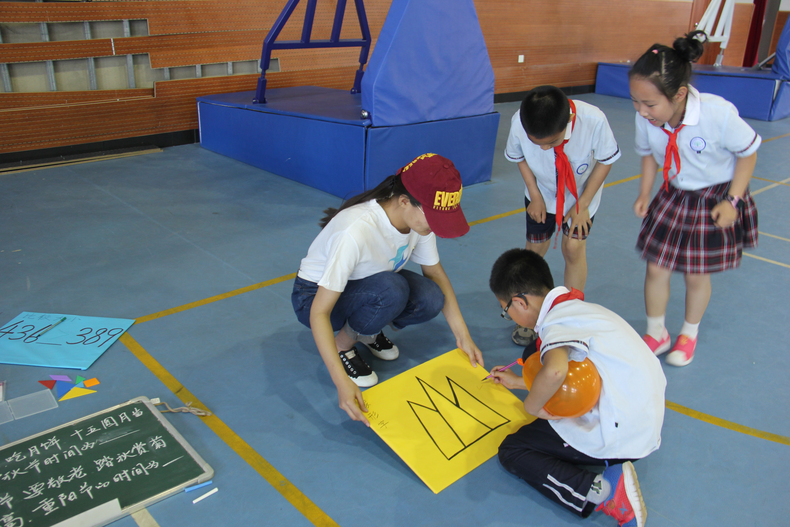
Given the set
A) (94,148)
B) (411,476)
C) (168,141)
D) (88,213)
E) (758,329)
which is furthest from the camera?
(168,141)

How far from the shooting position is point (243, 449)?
143 cm

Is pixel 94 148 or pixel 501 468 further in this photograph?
pixel 94 148

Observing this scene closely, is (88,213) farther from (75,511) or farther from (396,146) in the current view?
(75,511)

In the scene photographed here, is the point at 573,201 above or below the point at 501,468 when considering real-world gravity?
above

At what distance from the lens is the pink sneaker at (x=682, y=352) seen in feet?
6.07

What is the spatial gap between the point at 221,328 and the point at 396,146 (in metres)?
1.73

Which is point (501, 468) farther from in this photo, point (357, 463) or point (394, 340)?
point (394, 340)

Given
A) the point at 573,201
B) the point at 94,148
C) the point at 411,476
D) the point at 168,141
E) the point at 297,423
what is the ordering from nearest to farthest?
the point at 411,476
the point at 297,423
the point at 573,201
the point at 94,148
the point at 168,141

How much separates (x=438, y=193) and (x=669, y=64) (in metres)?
0.81

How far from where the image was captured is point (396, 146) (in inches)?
128

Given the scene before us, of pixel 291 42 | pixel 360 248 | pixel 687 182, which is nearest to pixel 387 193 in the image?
pixel 360 248

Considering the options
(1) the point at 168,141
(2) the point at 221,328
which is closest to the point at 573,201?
→ (2) the point at 221,328

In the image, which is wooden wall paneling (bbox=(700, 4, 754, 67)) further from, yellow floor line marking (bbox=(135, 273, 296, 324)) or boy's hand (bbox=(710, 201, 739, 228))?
yellow floor line marking (bbox=(135, 273, 296, 324))

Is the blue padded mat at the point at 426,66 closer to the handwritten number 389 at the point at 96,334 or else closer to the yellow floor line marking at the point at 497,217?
the yellow floor line marking at the point at 497,217
